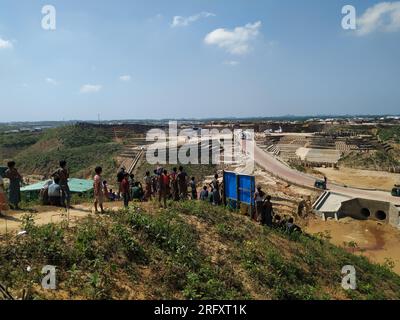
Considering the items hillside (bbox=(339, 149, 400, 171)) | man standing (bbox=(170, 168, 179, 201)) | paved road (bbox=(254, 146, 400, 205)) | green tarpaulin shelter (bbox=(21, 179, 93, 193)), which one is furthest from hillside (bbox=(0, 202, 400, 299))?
hillside (bbox=(339, 149, 400, 171))

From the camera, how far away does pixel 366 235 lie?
63.8 feet

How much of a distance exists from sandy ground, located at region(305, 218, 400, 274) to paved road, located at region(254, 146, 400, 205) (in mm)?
2704

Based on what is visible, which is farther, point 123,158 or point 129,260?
point 123,158

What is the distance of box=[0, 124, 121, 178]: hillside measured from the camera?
157ft

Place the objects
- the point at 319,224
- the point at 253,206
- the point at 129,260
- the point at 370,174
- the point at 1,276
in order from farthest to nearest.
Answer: the point at 370,174 → the point at 319,224 → the point at 253,206 → the point at 129,260 → the point at 1,276

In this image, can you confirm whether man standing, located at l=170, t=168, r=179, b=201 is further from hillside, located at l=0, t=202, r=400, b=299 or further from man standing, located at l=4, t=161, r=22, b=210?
man standing, located at l=4, t=161, r=22, b=210

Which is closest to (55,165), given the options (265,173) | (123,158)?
(123,158)

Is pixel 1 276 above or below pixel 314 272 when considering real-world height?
above

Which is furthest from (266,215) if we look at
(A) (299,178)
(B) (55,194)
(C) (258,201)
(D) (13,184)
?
(A) (299,178)

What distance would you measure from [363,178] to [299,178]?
8.21 m

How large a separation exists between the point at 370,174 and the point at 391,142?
22.7 metres

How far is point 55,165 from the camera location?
Answer: 5138 cm

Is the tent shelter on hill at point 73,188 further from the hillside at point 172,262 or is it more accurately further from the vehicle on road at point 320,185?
the vehicle on road at point 320,185
